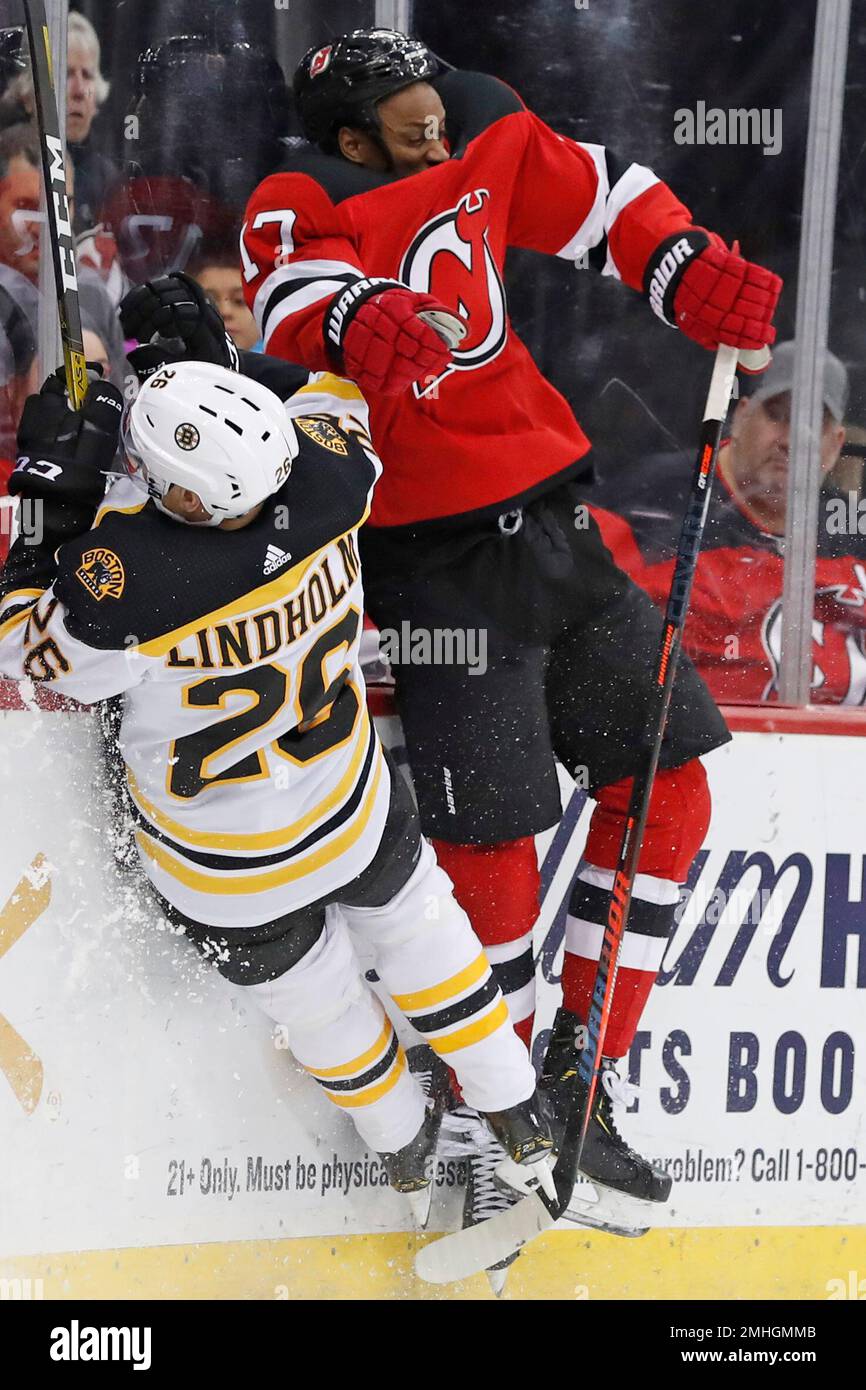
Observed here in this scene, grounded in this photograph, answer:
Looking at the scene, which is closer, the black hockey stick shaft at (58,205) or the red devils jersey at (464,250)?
the black hockey stick shaft at (58,205)

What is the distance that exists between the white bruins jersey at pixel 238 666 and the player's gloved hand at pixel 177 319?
15 centimetres

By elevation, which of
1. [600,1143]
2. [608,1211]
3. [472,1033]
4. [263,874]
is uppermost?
[263,874]

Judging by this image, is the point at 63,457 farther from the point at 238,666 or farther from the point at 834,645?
the point at 834,645

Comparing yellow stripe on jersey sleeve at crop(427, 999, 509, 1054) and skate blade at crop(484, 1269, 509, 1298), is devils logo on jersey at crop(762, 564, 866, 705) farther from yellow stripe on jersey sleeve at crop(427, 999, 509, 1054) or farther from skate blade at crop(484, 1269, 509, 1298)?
skate blade at crop(484, 1269, 509, 1298)

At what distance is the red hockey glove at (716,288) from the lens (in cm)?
217

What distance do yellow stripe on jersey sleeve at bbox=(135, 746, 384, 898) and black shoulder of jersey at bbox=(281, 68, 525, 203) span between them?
872mm

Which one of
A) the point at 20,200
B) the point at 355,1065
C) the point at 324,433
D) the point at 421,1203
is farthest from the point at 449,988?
the point at 20,200

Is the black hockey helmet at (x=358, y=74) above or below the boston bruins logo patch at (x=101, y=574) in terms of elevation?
above

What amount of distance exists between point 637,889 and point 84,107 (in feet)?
5.09

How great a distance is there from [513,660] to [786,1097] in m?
0.98

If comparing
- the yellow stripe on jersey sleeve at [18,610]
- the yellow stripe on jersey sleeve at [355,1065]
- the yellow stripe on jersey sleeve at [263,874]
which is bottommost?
the yellow stripe on jersey sleeve at [355,1065]

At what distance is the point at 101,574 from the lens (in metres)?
1.84

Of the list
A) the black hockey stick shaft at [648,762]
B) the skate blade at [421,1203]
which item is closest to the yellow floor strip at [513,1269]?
the skate blade at [421,1203]

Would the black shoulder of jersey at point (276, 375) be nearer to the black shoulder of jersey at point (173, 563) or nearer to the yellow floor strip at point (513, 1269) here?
the black shoulder of jersey at point (173, 563)
